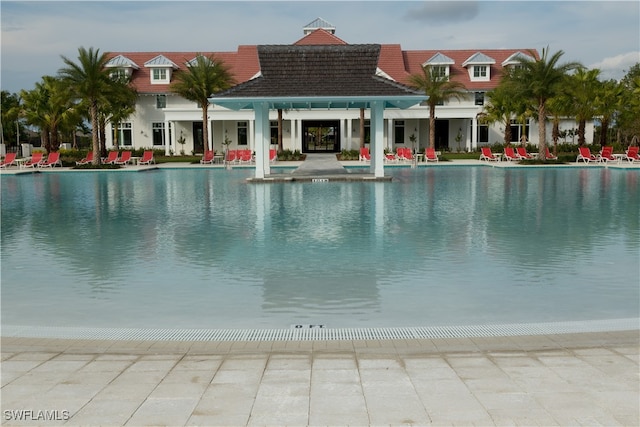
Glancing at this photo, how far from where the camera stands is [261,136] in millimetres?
23828

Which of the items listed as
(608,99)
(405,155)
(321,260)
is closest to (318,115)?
(405,155)

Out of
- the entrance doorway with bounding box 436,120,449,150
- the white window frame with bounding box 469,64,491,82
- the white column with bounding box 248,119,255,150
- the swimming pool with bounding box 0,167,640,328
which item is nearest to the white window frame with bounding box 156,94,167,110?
the white column with bounding box 248,119,255,150

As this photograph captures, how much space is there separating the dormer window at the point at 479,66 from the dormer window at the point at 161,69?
72.2 ft

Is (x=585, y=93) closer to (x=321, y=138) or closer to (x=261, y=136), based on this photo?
(x=321, y=138)

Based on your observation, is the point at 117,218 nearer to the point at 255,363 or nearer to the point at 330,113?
the point at 255,363

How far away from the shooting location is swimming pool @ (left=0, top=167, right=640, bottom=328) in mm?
6676

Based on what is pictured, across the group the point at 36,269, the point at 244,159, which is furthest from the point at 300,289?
the point at 244,159

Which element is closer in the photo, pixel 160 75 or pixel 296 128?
pixel 160 75

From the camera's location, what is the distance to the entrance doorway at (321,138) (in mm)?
A: 49594

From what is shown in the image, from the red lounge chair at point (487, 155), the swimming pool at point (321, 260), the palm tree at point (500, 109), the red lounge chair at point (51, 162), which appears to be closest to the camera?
the swimming pool at point (321, 260)

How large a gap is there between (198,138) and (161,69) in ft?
18.8

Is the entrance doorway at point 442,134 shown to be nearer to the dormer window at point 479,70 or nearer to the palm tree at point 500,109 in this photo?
the dormer window at point 479,70

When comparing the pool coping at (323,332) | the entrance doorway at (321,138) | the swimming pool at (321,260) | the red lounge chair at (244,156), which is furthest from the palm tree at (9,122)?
the pool coping at (323,332)

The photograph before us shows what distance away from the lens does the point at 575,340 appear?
514cm
